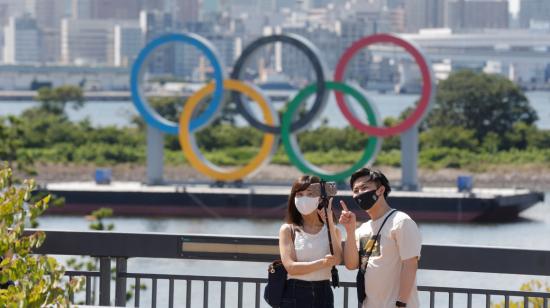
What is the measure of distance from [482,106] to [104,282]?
69285mm

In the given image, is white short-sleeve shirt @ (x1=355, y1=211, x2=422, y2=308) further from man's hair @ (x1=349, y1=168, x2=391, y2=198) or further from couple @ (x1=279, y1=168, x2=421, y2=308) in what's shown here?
man's hair @ (x1=349, y1=168, x2=391, y2=198)

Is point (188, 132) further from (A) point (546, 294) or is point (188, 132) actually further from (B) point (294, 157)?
(A) point (546, 294)

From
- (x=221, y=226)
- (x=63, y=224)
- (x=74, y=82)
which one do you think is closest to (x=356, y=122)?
(x=221, y=226)

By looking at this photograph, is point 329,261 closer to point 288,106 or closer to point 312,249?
point 312,249

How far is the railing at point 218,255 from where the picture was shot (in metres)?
7.81

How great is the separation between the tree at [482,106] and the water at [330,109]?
4376cm

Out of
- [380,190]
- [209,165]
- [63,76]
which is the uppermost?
[63,76]

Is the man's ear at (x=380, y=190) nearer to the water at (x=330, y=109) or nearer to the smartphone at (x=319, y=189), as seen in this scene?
the smartphone at (x=319, y=189)

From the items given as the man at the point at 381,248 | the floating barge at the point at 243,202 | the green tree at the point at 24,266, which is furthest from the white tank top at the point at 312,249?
the floating barge at the point at 243,202

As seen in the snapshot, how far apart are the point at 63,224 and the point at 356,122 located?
9469 millimetres

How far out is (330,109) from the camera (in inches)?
6314

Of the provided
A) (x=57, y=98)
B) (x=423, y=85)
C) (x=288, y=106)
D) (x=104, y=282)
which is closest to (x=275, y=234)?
(x=288, y=106)

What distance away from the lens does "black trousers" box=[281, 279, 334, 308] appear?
23.9ft

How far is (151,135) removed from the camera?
49406 millimetres
